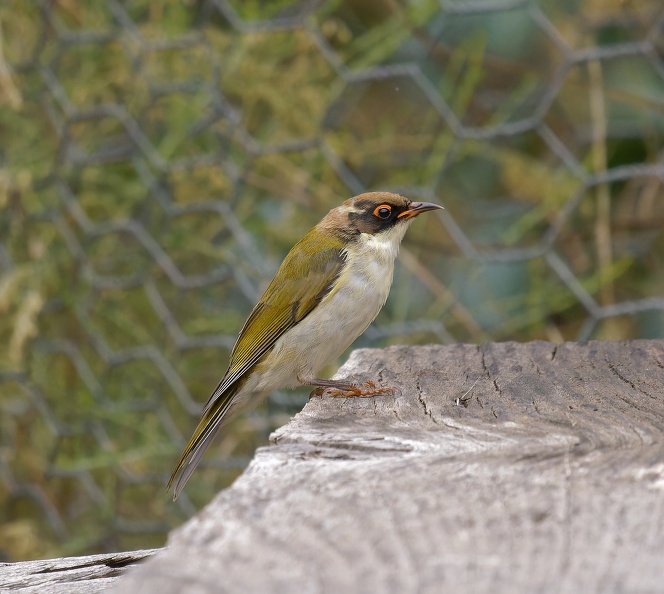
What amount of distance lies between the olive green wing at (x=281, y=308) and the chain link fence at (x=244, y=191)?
930 mm

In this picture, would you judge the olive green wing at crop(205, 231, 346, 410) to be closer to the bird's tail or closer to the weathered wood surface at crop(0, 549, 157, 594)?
the bird's tail

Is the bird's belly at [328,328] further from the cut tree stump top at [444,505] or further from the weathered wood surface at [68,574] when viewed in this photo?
the weathered wood surface at [68,574]

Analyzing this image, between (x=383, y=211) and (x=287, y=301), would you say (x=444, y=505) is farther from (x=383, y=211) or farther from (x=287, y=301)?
(x=383, y=211)

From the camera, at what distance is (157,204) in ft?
14.4

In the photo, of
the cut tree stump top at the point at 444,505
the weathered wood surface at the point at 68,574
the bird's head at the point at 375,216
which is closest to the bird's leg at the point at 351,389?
the cut tree stump top at the point at 444,505

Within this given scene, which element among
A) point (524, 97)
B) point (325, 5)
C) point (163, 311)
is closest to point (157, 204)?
point (163, 311)

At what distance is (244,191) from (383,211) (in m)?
1.43

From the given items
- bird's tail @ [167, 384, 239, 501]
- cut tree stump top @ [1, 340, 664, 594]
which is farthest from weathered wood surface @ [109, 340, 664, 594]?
bird's tail @ [167, 384, 239, 501]

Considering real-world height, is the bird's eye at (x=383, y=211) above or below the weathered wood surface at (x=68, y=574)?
above

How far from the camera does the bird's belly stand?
8.56 feet

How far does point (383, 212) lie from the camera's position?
2.84 meters

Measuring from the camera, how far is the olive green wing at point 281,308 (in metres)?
2.64

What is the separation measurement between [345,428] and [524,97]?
8.71ft

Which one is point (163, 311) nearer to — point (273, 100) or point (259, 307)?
point (273, 100)
